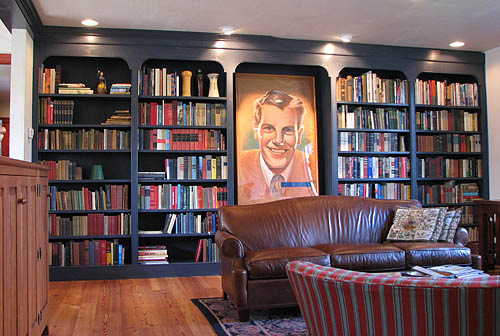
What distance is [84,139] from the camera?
5.44 m

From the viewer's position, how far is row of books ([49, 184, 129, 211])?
534 centimetres

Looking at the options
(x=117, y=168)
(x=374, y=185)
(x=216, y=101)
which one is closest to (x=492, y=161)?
(x=374, y=185)

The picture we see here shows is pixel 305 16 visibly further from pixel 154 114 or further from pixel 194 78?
pixel 154 114

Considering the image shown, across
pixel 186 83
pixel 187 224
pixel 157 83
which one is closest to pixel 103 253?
pixel 187 224

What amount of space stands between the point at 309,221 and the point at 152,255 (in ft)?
6.30

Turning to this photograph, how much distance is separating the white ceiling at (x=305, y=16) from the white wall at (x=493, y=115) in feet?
2.11

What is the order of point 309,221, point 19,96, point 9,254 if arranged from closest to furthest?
1. point 9,254
2. point 309,221
3. point 19,96

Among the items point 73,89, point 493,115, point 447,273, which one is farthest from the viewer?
point 493,115

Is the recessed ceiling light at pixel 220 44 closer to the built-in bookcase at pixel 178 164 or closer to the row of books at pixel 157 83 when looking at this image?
the built-in bookcase at pixel 178 164

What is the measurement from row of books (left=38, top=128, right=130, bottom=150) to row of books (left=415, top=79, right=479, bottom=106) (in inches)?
146

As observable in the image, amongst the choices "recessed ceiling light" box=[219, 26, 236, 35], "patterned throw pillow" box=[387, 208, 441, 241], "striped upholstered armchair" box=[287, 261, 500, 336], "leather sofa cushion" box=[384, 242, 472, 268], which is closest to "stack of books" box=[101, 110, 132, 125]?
"recessed ceiling light" box=[219, 26, 236, 35]

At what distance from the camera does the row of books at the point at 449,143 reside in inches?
253

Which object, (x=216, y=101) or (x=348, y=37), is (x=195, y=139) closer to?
(x=216, y=101)

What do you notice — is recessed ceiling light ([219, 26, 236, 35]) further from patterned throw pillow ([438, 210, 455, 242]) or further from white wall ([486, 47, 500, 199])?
white wall ([486, 47, 500, 199])
